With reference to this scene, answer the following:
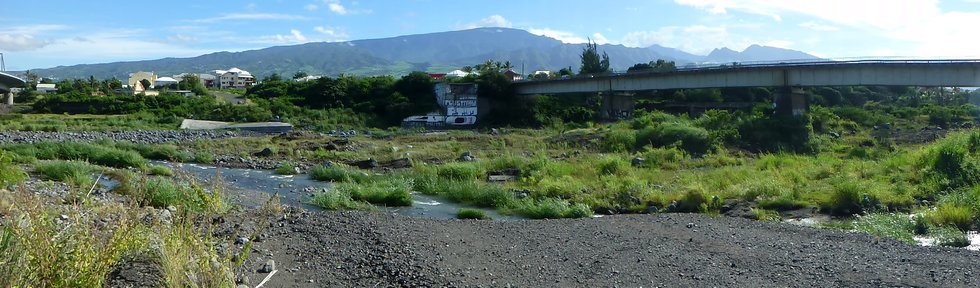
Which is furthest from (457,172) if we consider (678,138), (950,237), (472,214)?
(678,138)

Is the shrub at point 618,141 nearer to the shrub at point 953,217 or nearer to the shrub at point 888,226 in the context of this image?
the shrub at point 888,226

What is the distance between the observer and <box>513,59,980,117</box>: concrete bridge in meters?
37.1

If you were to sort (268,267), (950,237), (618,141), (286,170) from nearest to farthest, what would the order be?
(268,267) → (950,237) → (286,170) → (618,141)

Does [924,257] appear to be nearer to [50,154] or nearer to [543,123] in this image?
[50,154]

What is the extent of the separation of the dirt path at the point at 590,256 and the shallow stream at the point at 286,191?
10.1 feet

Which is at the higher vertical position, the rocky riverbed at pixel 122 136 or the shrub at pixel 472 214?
the rocky riverbed at pixel 122 136

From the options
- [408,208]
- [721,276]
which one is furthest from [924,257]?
[408,208]

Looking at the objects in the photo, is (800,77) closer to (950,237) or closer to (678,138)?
(678,138)

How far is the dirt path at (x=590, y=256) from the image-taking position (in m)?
10.7

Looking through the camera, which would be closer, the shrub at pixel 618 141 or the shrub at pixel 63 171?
the shrub at pixel 63 171

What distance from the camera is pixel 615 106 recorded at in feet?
198

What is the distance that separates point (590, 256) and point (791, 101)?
3557 centimetres

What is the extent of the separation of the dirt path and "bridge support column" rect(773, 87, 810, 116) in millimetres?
29810

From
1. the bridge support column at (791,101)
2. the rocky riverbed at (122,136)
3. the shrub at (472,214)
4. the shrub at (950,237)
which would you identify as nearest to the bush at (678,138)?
the bridge support column at (791,101)
